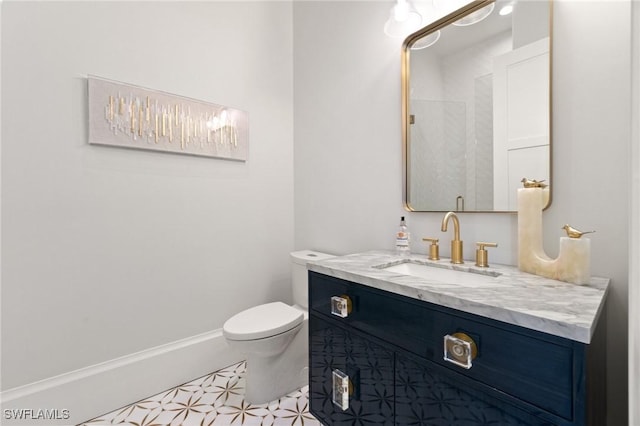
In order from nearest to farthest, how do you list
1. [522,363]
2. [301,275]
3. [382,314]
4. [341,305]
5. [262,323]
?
1. [522,363]
2. [382,314]
3. [341,305]
4. [262,323]
5. [301,275]

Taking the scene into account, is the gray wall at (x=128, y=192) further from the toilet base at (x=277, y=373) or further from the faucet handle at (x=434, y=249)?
the faucet handle at (x=434, y=249)

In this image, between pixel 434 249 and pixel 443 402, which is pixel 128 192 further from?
pixel 443 402

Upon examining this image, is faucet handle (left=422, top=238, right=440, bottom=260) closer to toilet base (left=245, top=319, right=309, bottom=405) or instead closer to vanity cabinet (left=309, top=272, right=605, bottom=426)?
vanity cabinet (left=309, top=272, right=605, bottom=426)

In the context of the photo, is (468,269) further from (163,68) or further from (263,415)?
(163,68)

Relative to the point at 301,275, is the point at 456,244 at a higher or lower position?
higher

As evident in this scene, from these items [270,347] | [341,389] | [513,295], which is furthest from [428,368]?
[270,347]

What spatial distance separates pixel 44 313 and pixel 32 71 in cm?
112

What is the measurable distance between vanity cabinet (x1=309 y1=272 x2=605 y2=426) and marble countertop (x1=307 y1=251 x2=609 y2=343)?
0.09 ft

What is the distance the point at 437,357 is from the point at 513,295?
271 mm

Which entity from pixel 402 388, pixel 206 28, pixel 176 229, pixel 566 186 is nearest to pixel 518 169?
pixel 566 186

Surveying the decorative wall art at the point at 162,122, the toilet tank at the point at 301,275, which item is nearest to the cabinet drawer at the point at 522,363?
the toilet tank at the point at 301,275

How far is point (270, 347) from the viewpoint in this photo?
5.08ft

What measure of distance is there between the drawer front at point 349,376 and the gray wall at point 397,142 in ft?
2.11

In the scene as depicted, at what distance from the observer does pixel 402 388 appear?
99cm
